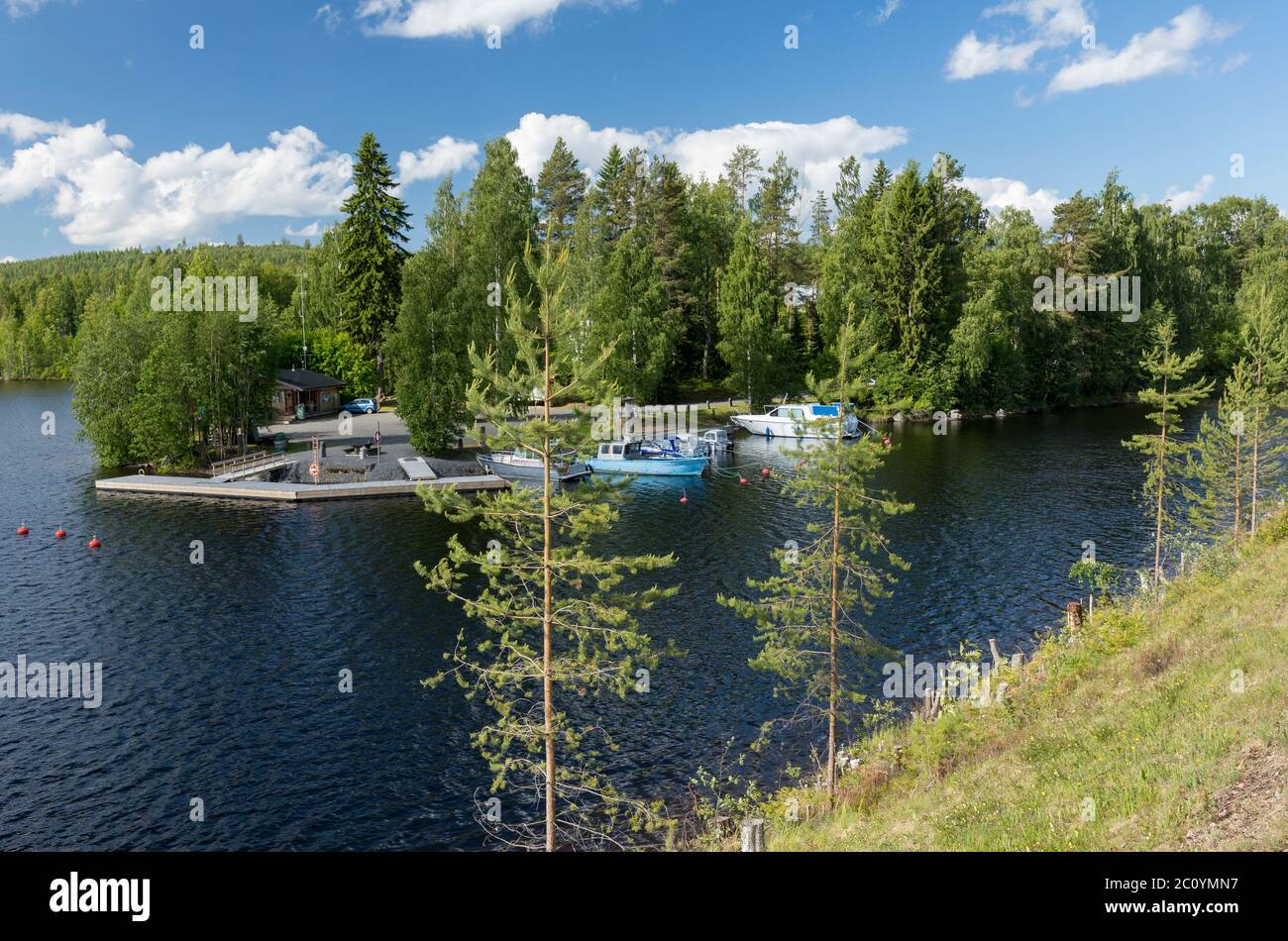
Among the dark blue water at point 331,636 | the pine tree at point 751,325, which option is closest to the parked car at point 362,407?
the dark blue water at point 331,636

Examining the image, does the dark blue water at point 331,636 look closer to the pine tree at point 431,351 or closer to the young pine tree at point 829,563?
the young pine tree at point 829,563

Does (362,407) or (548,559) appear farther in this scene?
(362,407)

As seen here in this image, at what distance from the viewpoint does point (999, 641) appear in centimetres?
3225

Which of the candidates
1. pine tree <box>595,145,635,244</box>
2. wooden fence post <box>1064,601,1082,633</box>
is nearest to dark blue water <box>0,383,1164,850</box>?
wooden fence post <box>1064,601,1082,633</box>

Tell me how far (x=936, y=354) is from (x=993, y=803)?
8566 cm

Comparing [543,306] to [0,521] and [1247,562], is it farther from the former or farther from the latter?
[0,521]

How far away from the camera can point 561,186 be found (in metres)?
112

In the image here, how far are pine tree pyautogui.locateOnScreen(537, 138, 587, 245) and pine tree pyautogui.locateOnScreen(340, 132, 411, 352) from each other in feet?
88.8

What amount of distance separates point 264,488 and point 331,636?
28.5m

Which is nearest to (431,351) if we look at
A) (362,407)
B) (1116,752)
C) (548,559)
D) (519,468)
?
(519,468)

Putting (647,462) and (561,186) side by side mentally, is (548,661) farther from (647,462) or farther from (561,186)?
(561,186)

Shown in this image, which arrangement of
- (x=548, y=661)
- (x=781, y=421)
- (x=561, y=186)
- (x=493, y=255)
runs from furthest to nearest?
(x=561, y=186), (x=781, y=421), (x=493, y=255), (x=548, y=661)
